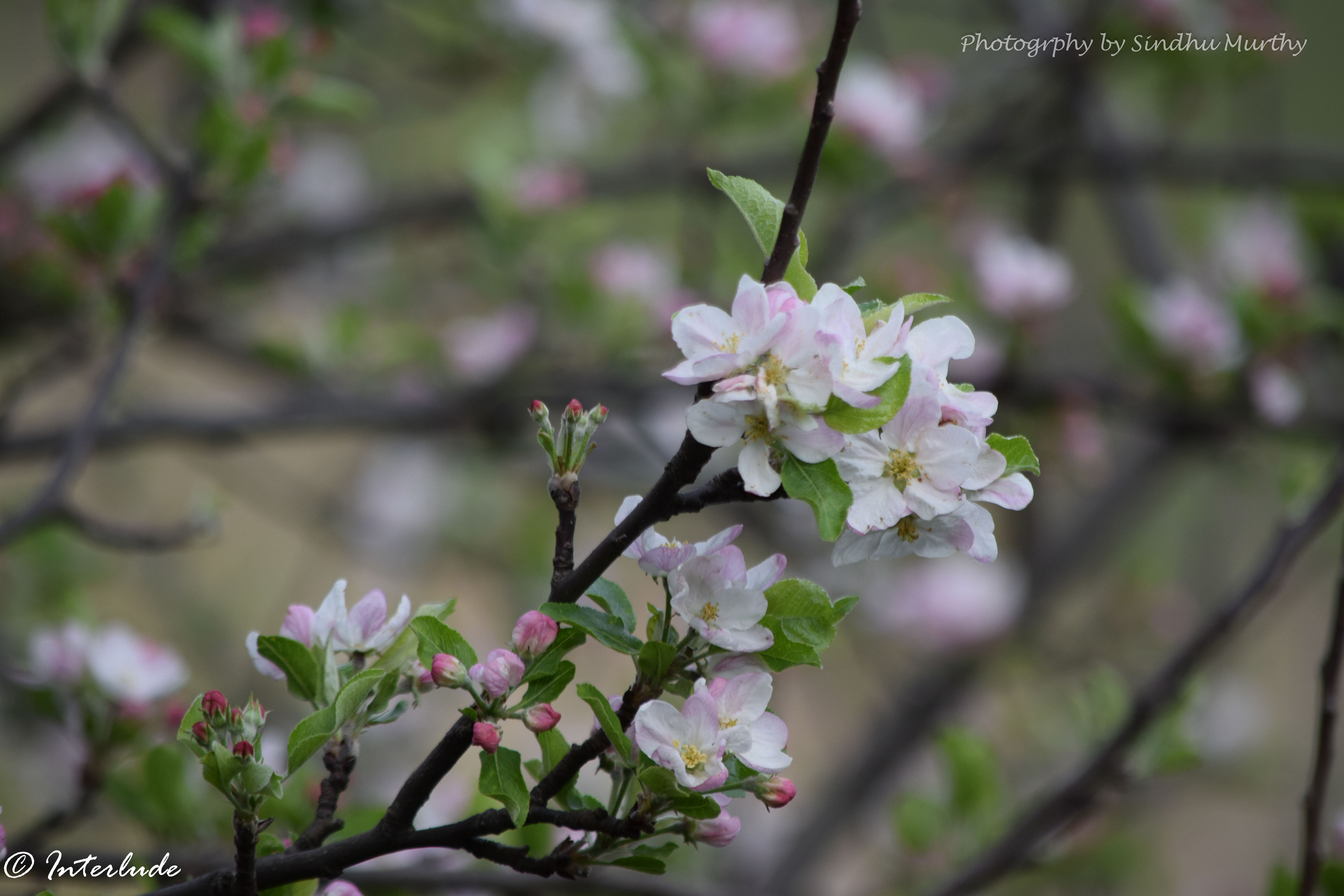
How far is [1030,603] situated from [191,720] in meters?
2.34

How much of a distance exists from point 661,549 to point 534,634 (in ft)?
0.32

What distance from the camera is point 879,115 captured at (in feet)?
7.14

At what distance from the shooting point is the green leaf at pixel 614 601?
2.16ft

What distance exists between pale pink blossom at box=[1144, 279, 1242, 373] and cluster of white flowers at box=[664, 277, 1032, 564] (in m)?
1.57

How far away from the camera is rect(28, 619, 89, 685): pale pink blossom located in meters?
1.17

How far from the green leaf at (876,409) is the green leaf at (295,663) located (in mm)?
381

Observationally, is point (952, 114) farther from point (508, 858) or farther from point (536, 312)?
point (508, 858)

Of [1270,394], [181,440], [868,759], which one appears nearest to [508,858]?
[181,440]

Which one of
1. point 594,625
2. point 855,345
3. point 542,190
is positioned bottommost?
point 594,625

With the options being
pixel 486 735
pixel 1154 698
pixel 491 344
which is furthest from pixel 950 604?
pixel 486 735

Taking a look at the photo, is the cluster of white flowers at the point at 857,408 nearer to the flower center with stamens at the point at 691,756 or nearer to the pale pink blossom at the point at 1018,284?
the flower center with stamens at the point at 691,756

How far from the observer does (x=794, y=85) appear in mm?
2393

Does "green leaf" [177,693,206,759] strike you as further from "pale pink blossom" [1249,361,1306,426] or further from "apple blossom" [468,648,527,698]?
"pale pink blossom" [1249,361,1306,426]

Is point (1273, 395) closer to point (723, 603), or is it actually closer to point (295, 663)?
point (723, 603)
